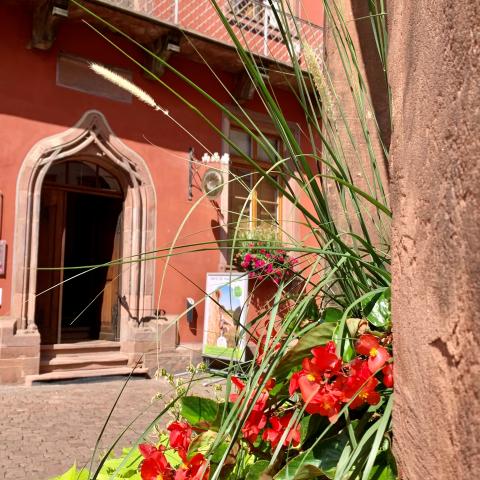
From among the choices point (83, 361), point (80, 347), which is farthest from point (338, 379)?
point (80, 347)

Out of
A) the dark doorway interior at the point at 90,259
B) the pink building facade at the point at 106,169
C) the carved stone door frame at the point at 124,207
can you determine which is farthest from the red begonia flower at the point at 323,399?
the dark doorway interior at the point at 90,259

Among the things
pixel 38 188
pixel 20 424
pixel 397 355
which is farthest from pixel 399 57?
pixel 38 188

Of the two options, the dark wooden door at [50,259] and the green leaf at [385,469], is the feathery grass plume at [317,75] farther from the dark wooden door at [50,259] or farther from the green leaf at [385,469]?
the dark wooden door at [50,259]

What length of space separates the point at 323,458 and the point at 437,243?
0.38m

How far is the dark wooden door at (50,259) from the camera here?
823 cm

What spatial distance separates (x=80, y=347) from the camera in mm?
7957

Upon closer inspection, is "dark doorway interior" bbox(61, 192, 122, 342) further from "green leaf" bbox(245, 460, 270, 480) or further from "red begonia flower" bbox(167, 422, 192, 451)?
"green leaf" bbox(245, 460, 270, 480)

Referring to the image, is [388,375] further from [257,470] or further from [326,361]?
[257,470]

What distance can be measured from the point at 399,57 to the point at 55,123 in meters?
7.30

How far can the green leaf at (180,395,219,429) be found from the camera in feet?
3.63

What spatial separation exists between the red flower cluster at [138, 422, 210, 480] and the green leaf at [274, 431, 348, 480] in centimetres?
16

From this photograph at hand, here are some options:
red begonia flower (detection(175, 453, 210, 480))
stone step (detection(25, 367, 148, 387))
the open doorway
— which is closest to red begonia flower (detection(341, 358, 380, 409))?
red begonia flower (detection(175, 453, 210, 480))

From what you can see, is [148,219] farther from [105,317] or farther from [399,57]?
[399,57]

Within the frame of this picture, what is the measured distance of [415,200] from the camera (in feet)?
2.46
